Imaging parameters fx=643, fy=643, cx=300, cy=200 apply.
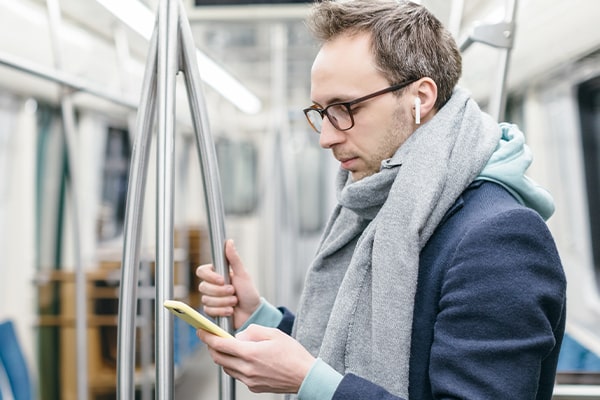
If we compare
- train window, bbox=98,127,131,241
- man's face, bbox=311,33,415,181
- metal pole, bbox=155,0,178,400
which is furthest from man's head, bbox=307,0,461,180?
train window, bbox=98,127,131,241

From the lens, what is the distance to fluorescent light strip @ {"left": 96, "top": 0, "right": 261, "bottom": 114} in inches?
63.2

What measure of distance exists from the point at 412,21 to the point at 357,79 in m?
0.14

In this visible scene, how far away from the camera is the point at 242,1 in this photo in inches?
79.5

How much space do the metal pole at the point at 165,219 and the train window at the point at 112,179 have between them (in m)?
4.86

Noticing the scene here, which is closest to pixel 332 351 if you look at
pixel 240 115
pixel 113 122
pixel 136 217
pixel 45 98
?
pixel 136 217

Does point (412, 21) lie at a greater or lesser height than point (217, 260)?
greater

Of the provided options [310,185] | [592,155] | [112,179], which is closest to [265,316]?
[592,155]

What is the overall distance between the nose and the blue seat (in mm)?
1924

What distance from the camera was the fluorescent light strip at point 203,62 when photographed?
1605 mm

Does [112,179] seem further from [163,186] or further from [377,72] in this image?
[377,72]

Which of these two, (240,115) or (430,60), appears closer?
(430,60)

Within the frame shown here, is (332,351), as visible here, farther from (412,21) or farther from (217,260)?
(412,21)

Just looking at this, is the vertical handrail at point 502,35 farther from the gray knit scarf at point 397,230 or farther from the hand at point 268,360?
the hand at point 268,360

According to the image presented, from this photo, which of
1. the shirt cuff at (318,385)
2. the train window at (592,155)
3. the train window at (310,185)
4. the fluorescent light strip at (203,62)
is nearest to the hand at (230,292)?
the shirt cuff at (318,385)
